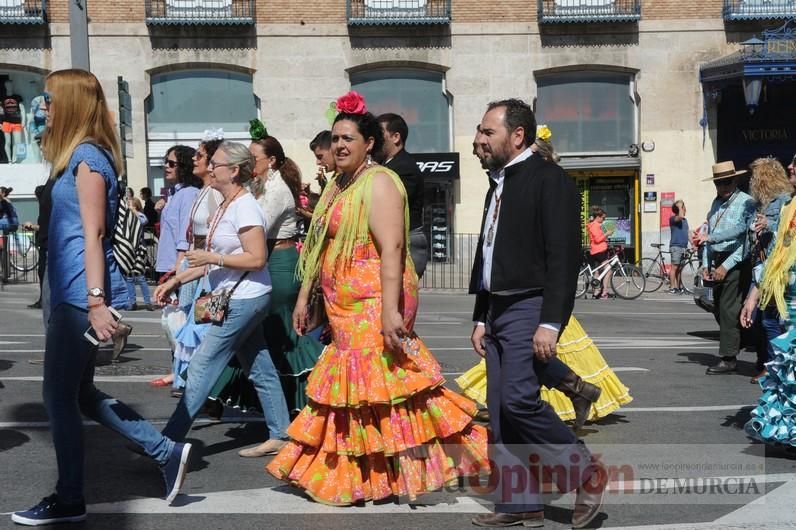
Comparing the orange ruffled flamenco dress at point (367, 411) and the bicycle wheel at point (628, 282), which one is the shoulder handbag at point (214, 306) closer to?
the orange ruffled flamenco dress at point (367, 411)

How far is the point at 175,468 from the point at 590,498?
1.96 meters

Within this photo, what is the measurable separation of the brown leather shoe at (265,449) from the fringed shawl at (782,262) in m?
3.13

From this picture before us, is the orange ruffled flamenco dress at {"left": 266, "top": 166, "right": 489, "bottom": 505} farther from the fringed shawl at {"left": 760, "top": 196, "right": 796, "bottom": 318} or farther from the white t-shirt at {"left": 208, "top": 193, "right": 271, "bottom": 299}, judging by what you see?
the fringed shawl at {"left": 760, "top": 196, "right": 796, "bottom": 318}

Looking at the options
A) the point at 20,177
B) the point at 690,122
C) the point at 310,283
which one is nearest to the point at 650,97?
the point at 690,122

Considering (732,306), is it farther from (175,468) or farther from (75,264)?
(75,264)

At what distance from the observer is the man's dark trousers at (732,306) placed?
31.7ft

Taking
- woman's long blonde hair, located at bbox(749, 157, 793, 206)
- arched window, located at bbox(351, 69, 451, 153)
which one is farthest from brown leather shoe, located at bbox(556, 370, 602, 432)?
arched window, located at bbox(351, 69, 451, 153)

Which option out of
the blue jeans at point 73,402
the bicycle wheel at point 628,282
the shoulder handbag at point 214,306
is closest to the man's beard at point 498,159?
the shoulder handbag at point 214,306

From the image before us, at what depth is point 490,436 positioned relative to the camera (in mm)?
5328

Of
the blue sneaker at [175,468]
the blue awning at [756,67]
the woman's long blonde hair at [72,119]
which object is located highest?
the blue awning at [756,67]

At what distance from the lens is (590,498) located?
490 cm

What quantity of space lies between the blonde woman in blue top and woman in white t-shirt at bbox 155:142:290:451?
90cm

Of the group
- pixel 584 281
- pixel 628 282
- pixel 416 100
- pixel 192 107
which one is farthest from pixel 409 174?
pixel 192 107

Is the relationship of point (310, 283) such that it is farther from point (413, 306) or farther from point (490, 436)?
point (490, 436)
